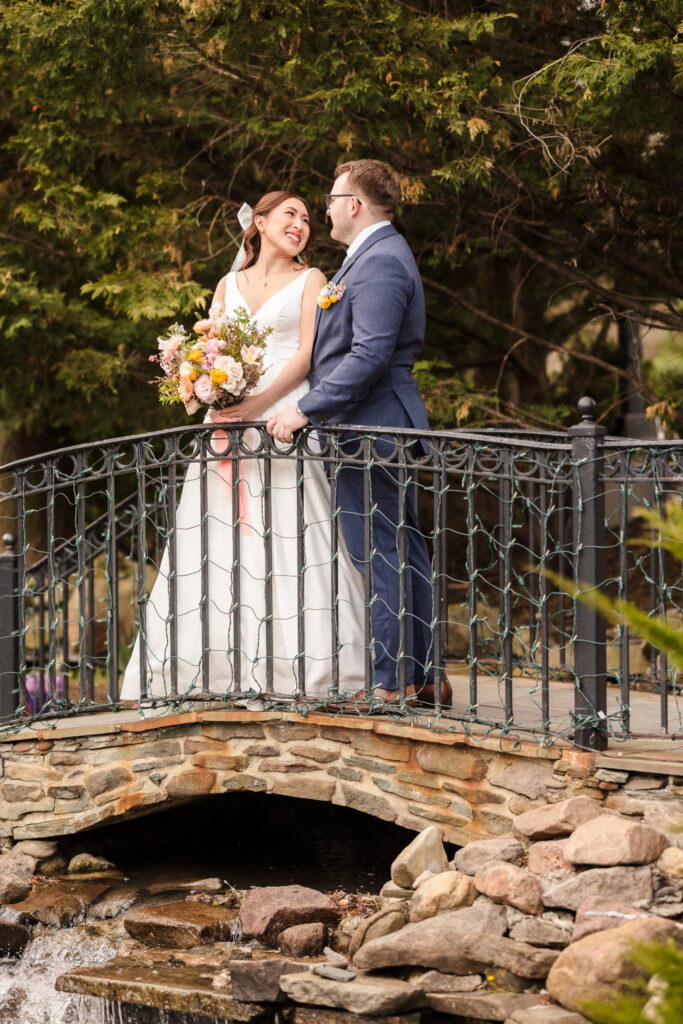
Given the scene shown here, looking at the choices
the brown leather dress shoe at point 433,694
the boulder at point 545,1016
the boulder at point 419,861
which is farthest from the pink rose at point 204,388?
the boulder at point 545,1016

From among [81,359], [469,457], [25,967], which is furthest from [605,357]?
[25,967]

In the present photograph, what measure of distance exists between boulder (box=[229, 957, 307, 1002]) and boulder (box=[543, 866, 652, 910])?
94cm

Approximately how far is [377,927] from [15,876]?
1.99 meters

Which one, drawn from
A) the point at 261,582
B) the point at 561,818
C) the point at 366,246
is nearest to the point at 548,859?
the point at 561,818

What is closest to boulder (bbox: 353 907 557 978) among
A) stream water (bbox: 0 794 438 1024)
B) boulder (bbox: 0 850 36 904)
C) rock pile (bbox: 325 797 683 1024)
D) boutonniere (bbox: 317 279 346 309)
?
rock pile (bbox: 325 797 683 1024)

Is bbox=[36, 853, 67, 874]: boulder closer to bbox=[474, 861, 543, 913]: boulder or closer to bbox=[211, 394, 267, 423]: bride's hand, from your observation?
bbox=[211, 394, 267, 423]: bride's hand

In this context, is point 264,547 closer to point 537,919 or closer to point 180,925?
point 180,925

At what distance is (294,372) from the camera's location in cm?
546

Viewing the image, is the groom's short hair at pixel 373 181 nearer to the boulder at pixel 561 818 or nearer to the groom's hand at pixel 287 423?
the groom's hand at pixel 287 423

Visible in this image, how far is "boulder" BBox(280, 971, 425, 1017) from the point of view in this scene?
155 inches

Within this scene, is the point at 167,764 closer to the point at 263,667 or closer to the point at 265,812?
the point at 263,667

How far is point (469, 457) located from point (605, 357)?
292 inches

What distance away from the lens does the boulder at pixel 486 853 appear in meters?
4.39

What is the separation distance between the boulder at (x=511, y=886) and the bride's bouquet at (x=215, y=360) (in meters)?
2.23
